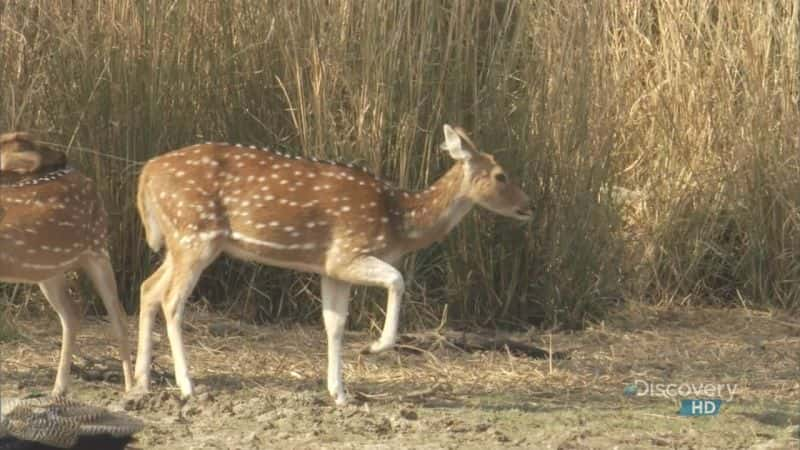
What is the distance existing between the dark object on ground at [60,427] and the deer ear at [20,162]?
6.02 ft

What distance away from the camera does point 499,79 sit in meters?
8.33

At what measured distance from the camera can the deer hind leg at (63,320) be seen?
6.87m

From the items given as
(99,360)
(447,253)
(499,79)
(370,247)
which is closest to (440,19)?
(499,79)

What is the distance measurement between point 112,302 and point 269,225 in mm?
715

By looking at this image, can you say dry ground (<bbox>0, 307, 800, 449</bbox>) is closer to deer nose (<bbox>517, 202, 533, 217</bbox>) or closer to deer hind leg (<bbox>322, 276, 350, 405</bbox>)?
deer hind leg (<bbox>322, 276, 350, 405</bbox>)

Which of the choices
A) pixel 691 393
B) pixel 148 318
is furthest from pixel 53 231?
pixel 691 393

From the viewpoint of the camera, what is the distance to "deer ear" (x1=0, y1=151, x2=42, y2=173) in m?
7.00

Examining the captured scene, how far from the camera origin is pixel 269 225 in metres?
6.89

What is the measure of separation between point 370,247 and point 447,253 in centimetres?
140

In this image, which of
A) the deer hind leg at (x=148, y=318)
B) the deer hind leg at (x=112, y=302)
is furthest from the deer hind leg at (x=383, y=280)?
the deer hind leg at (x=112, y=302)

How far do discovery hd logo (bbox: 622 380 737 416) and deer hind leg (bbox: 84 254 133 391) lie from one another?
2.04 metres

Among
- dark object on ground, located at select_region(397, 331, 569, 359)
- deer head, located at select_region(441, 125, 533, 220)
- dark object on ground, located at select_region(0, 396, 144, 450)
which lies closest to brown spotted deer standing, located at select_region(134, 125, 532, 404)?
deer head, located at select_region(441, 125, 533, 220)

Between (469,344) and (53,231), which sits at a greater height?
(53,231)

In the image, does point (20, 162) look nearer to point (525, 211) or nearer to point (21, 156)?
point (21, 156)
